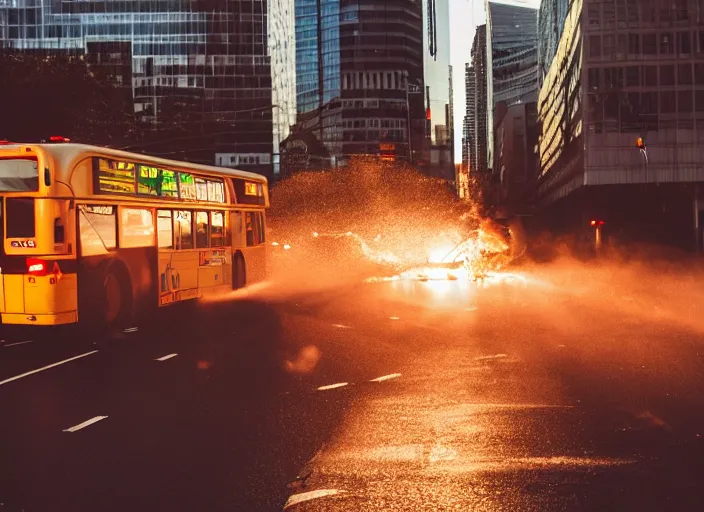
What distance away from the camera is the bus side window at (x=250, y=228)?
23.8 m

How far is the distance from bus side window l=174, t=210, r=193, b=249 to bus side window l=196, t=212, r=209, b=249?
401 mm

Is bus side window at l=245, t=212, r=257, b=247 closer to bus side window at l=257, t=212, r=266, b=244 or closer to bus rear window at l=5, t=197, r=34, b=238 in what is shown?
bus side window at l=257, t=212, r=266, b=244

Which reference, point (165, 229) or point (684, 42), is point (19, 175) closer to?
point (165, 229)

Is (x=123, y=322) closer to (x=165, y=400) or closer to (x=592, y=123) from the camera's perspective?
(x=165, y=400)

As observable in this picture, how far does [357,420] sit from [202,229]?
12.6 metres

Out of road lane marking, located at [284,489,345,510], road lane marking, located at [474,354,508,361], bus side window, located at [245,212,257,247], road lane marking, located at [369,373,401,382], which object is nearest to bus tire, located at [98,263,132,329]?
road lane marking, located at [369,373,401,382]

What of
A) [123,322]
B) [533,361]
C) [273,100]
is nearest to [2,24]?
[273,100]

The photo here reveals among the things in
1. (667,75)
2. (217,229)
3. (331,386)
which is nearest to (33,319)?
(331,386)

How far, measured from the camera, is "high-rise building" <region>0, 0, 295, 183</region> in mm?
98562

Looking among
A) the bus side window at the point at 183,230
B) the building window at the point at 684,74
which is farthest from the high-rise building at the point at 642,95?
the bus side window at the point at 183,230

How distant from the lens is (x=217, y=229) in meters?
21.0

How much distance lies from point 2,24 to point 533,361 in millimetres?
98243

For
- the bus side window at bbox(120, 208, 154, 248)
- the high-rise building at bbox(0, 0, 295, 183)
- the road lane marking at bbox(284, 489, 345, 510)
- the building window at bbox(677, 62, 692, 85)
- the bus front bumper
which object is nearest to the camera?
the road lane marking at bbox(284, 489, 345, 510)

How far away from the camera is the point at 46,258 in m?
13.5
